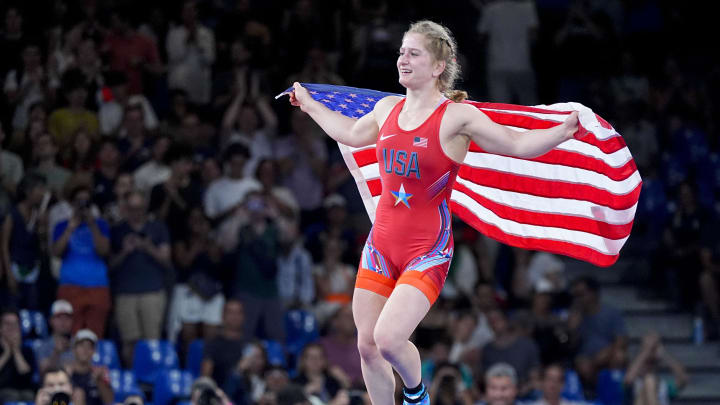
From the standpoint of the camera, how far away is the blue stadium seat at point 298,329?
12.4 m

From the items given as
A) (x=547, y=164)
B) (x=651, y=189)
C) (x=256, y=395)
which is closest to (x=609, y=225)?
(x=547, y=164)

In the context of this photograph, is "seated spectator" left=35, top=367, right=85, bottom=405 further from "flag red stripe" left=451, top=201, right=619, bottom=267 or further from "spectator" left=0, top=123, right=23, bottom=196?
"flag red stripe" left=451, top=201, right=619, bottom=267

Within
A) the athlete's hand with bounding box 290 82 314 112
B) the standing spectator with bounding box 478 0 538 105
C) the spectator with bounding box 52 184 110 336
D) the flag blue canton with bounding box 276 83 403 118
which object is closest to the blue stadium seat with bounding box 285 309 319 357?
the spectator with bounding box 52 184 110 336

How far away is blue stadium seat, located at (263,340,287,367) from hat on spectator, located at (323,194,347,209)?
1864mm

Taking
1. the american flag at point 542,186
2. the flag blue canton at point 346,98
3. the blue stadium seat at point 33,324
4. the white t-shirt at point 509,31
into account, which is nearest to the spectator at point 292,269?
the blue stadium seat at point 33,324

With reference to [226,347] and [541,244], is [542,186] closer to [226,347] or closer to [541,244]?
[541,244]

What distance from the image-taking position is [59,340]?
10.5 meters

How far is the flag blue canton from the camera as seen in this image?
7.16m

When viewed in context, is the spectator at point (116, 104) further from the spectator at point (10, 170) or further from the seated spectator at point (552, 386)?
the seated spectator at point (552, 386)

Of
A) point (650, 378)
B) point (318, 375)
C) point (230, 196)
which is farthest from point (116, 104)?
point (650, 378)

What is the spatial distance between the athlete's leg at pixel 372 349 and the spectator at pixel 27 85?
683 centimetres

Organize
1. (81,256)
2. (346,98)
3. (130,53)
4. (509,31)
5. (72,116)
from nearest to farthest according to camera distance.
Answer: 1. (346,98)
2. (81,256)
3. (72,116)
4. (130,53)
5. (509,31)

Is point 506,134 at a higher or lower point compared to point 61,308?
higher

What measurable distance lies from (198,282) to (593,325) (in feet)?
14.9
